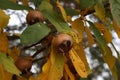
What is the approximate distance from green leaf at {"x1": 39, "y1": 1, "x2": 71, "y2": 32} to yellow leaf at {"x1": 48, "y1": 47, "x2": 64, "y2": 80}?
0.09 m

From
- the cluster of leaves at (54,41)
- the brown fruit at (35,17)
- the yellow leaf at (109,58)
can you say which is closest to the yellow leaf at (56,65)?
the cluster of leaves at (54,41)

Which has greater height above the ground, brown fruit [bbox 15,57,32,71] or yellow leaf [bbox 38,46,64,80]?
yellow leaf [bbox 38,46,64,80]

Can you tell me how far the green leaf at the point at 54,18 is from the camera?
1.12 m

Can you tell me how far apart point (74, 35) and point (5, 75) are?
24cm

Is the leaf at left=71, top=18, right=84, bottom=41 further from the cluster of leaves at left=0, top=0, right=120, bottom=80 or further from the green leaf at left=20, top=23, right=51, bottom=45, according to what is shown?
the green leaf at left=20, top=23, right=51, bottom=45

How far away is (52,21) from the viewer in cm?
113

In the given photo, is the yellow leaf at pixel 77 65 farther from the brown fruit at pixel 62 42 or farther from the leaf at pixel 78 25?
the leaf at pixel 78 25

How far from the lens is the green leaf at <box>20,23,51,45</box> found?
3.48ft

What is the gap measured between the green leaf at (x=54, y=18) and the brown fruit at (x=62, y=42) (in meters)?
0.02

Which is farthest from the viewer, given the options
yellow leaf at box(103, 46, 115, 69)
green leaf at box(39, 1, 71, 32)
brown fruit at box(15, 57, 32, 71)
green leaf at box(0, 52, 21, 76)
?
yellow leaf at box(103, 46, 115, 69)

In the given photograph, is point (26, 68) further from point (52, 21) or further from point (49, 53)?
point (52, 21)

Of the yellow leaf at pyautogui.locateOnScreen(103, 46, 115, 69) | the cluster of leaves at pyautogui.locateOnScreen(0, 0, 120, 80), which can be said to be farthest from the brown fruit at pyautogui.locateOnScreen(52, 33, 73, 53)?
the yellow leaf at pyautogui.locateOnScreen(103, 46, 115, 69)

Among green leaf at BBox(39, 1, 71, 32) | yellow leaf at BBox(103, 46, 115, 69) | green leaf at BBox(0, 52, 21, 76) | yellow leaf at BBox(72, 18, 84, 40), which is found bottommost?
yellow leaf at BBox(103, 46, 115, 69)

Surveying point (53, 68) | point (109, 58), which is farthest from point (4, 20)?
point (109, 58)
